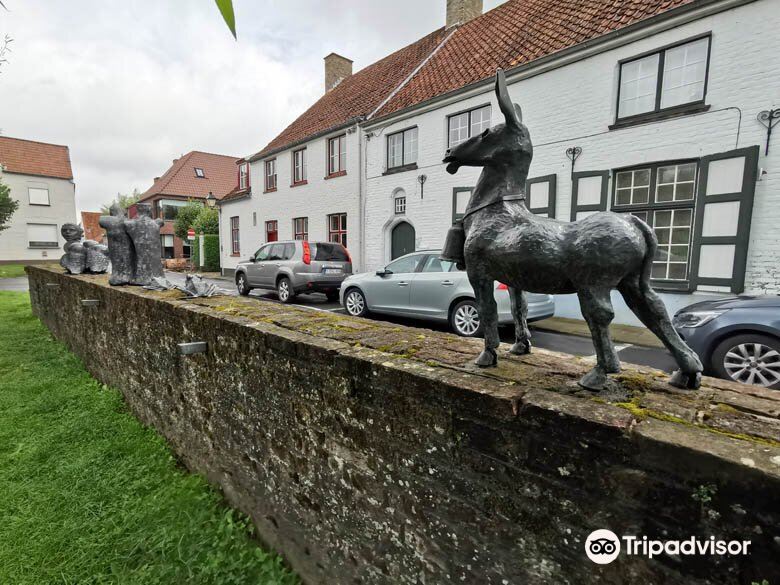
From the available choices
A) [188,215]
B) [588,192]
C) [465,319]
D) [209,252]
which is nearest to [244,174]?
[209,252]

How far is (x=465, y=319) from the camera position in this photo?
749cm

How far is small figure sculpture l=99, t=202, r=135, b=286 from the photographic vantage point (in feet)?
19.8

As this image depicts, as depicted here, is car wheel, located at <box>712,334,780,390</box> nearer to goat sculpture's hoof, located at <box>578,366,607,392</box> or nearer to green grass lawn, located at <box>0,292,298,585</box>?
goat sculpture's hoof, located at <box>578,366,607,392</box>

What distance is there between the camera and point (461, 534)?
1.95m

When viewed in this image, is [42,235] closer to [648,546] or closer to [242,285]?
[242,285]

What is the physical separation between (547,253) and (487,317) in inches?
21.0

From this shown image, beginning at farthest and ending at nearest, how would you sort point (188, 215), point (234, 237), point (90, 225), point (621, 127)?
point (90, 225)
point (188, 215)
point (234, 237)
point (621, 127)

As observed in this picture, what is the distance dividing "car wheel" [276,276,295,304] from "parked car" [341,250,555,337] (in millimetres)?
2573

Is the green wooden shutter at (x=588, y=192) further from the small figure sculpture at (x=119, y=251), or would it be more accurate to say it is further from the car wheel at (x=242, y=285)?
the car wheel at (x=242, y=285)

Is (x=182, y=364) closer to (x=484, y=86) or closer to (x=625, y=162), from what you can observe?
(x=625, y=162)

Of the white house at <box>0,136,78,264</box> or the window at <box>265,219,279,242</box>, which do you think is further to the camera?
the white house at <box>0,136,78,264</box>

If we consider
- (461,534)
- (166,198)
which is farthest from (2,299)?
(166,198)

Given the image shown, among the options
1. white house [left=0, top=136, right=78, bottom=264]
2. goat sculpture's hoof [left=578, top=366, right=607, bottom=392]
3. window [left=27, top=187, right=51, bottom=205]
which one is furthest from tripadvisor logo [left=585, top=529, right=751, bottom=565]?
window [left=27, top=187, right=51, bottom=205]

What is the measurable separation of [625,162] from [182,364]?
29.5 ft
